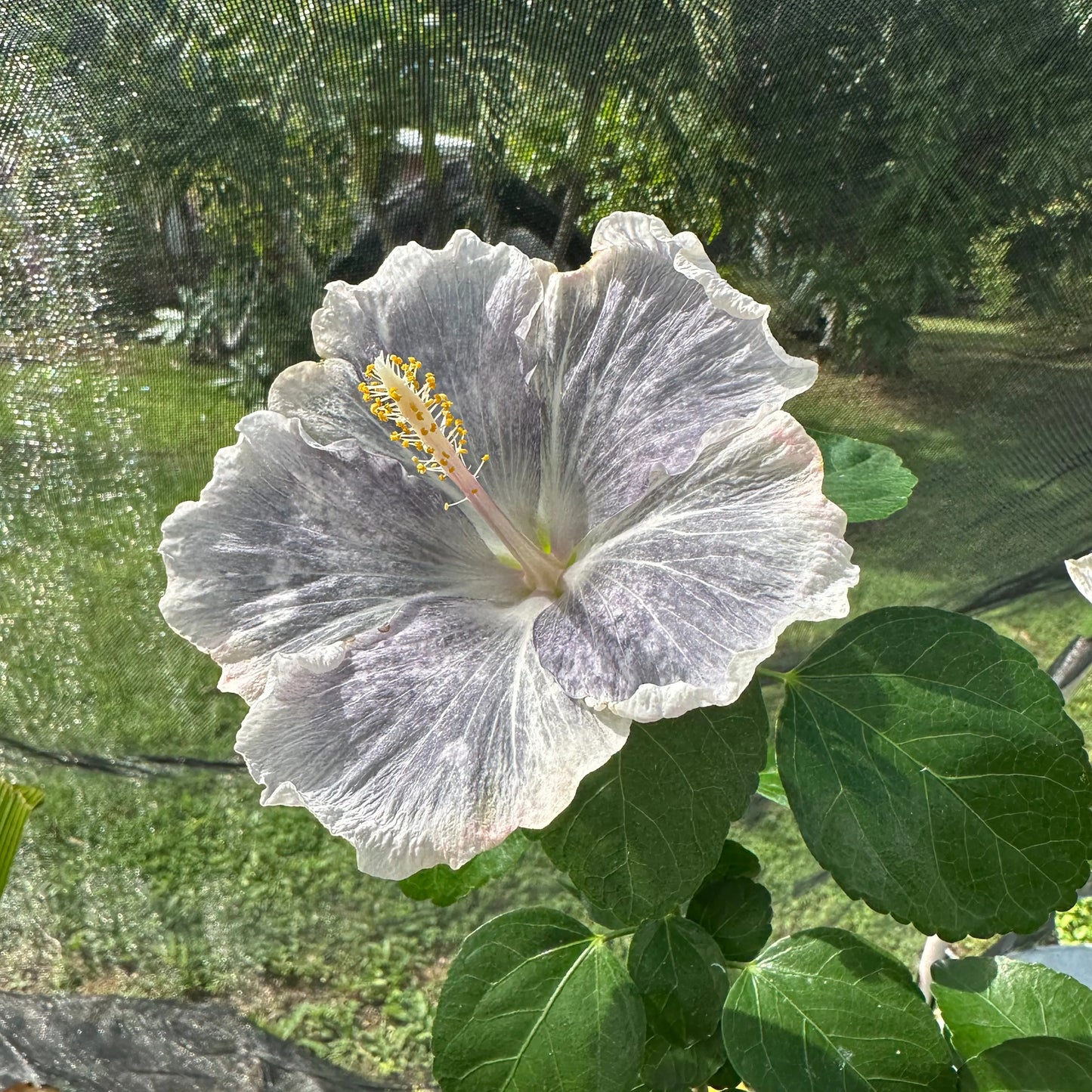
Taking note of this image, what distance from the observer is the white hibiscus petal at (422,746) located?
1.47ft

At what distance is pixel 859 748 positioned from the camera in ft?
1.77

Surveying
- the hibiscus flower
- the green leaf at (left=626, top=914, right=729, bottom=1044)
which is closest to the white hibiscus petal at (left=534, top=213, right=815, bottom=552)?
the hibiscus flower

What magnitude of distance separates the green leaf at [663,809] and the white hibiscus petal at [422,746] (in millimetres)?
74

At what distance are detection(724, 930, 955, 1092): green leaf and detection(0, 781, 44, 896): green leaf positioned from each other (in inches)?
25.1

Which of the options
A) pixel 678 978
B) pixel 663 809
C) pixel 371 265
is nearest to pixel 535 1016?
pixel 678 978

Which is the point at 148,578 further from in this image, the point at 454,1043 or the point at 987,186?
the point at 987,186

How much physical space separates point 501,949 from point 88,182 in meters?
1.03

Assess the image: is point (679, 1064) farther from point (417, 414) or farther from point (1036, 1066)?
point (417, 414)

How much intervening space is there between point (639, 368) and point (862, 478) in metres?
0.19

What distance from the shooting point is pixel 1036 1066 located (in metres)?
0.57

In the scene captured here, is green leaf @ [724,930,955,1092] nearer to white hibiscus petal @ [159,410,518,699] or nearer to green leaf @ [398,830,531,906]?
green leaf @ [398,830,531,906]

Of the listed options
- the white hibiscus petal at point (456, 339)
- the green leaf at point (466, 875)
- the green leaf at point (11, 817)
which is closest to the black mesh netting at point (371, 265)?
the green leaf at point (11, 817)

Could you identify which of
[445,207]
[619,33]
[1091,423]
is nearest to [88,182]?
[445,207]

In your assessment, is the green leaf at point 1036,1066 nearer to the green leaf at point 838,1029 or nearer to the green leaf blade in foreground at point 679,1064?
the green leaf at point 838,1029
